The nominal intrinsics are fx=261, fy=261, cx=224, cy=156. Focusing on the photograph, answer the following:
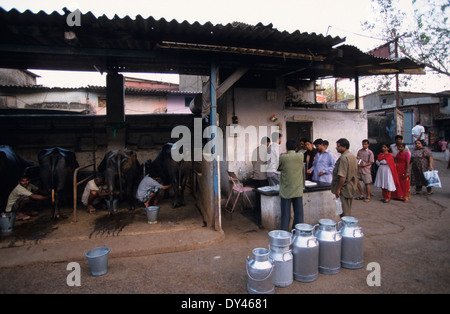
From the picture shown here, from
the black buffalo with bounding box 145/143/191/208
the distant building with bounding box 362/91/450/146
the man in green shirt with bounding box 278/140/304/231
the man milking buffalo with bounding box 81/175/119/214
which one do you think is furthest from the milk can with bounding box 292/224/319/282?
the distant building with bounding box 362/91/450/146

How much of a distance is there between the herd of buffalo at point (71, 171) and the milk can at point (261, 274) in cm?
405

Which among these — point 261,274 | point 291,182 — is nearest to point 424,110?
point 291,182

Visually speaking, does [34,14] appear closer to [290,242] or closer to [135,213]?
[135,213]

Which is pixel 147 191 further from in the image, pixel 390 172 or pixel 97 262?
pixel 390 172

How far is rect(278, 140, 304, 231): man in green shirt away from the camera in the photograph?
185 inches

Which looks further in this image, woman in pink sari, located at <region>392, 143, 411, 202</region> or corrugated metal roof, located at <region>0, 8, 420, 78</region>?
woman in pink sari, located at <region>392, 143, 411, 202</region>

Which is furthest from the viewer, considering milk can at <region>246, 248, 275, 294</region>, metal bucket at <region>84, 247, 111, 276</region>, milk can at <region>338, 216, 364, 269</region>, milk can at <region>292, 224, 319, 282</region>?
milk can at <region>338, 216, 364, 269</region>

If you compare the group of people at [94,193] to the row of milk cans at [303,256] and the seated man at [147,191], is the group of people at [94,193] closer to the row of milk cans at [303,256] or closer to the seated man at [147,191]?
the seated man at [147,191]

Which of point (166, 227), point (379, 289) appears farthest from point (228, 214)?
point (379, 289)

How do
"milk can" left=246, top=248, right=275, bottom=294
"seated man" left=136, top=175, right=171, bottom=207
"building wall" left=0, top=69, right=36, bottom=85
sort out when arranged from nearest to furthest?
"milk can" left=246, top=248, right=275, bottom=294
"seated man" left=136, top=175, right=171, bottom=207
"building wall" left=0, top=69, right=36, bottom=85

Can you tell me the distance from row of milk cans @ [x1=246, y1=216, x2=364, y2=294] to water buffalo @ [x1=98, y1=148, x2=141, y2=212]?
14.2ft

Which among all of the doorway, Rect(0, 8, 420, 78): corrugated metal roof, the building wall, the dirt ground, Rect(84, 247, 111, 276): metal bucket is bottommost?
the dirt ground

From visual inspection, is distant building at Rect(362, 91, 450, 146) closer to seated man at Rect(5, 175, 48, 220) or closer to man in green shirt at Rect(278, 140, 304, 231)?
man in green shirt at Rect(278, 140, 304, 231)

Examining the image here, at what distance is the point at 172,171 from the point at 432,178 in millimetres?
7717
